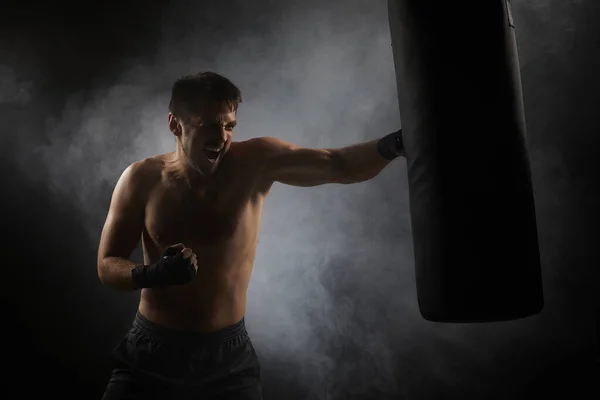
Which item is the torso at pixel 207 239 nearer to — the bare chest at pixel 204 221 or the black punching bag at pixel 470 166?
the bare chest at pixel 204 221

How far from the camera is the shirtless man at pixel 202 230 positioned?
1581 millimetres

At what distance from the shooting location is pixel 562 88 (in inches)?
79.4

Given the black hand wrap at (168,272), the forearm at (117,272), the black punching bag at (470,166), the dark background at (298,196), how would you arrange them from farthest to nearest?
the dark background at (298,196)
the forearm at (117,272)
the black hand wrap at (168,272)
the black punching bag at (470,166)

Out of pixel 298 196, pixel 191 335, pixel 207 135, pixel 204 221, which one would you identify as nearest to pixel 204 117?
pixel 207 135

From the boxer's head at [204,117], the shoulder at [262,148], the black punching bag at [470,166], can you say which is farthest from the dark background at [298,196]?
the black punching bag at [470,166]

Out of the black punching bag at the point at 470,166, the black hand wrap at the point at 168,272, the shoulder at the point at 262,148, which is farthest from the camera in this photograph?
the shoulder at the point at 262,148

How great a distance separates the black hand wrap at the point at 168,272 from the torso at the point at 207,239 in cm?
21

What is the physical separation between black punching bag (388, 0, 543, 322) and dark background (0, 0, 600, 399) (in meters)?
0.82

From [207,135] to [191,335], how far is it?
62 cm

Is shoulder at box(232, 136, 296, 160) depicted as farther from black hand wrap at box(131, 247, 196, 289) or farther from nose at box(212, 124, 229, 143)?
black hand wrap at box(131, 247, 196, 289)

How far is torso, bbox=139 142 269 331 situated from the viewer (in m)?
1.65

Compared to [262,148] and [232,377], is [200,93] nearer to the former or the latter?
[262,148]

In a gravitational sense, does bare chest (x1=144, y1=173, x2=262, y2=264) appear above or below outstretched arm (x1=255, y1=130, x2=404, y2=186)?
below

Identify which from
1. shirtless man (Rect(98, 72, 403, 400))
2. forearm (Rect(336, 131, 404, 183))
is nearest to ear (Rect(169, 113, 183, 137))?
shirtless man (Rect(98, 72, 403, 400))
